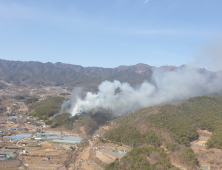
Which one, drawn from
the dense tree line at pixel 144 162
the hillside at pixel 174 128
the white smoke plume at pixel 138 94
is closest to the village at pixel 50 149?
the hillside at pixel 174 128

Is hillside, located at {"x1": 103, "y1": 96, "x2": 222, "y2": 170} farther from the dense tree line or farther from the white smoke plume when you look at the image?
the white smoke plume

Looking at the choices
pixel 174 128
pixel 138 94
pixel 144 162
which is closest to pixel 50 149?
pixel 144 162

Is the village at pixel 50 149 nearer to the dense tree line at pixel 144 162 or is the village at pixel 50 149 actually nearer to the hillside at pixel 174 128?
the hillside at pixel 174 128

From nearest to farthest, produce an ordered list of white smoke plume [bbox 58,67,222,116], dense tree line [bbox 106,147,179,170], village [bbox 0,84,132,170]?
dense tree line [bbox 106,147,179,170]
village [bbox 0,84,132,170]
white smoke plume [bbox 58,67,222,116]

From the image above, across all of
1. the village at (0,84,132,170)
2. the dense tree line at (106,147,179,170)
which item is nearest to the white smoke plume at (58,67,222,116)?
the village at (0,84,132,170)

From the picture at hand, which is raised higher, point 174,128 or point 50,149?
point 174,128

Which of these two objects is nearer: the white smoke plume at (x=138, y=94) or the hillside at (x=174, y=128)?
the hillside at (x=174, y=128)

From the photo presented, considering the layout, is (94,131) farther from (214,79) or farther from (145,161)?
(214,79)

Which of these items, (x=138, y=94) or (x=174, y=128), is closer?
(x=174, y=128)

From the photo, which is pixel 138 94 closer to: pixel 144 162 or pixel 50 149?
pixel 50 149

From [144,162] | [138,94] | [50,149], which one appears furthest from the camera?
[138,94]
